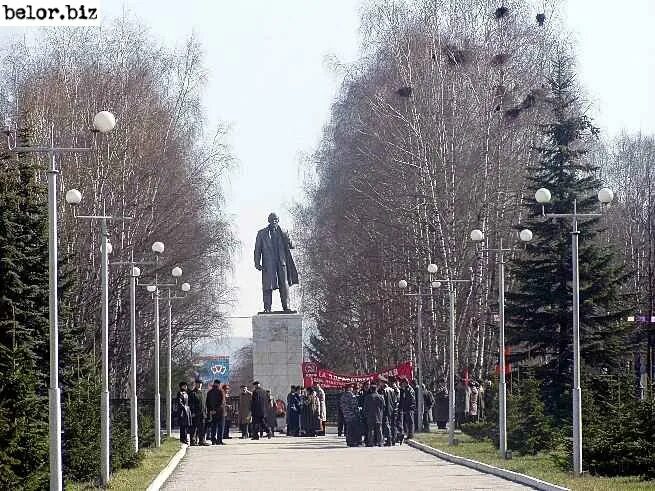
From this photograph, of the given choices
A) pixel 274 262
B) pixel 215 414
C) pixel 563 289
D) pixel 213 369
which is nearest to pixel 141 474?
pixel 563 289

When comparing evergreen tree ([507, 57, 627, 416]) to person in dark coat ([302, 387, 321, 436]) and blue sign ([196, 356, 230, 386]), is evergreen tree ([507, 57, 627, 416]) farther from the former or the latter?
blue sign ([196, 356, 230, 386])

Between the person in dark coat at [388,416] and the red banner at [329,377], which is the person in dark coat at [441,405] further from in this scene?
the person in dark coat at [388,416]

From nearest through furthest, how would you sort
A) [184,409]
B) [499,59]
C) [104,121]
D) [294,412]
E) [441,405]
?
[104,121] → [184,409] → [294,412] → [499,59] → [441,405]

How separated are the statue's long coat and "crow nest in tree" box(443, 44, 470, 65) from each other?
8.48m

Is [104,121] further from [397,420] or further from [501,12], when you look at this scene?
[501,12]

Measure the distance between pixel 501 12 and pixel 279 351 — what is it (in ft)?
45.2

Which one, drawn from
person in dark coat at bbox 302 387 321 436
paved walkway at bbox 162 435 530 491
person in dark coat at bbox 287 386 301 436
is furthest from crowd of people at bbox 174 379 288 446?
paved walkway at bbox 162 435 530 491

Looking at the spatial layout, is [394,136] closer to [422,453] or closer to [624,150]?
[422,453]

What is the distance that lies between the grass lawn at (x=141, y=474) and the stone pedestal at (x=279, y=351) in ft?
50.6

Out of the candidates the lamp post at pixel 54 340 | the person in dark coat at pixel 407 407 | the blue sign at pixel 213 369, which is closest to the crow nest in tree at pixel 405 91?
the person in dark coat at pixel 407 407

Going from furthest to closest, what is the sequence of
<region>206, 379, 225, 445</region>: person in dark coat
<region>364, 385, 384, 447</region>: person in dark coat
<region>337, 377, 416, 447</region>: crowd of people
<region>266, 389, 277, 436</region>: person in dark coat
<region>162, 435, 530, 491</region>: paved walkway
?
<region>266, 389, 277, 436</region>: person in dark coat
<region>206, 379, 225, 445</region>: person in dark coat
<region>337, 377, 416, 447</region>: crowd of people
<region>364, 385, 384, 447</region>: person in dark coat
<region>162, 435, 530, 491</region>: paved walkway

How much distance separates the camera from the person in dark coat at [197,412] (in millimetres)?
43438

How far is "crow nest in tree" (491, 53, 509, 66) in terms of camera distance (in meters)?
54.3

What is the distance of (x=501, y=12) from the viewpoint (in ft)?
180
